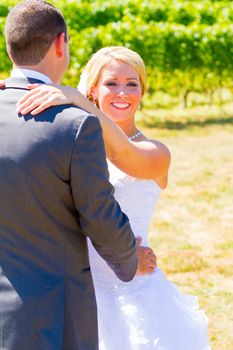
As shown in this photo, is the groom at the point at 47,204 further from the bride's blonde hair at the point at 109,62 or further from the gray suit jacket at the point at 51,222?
the bride's blonde hair at the point at 109,62

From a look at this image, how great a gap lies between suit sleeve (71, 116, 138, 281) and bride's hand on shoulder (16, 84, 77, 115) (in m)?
0.13

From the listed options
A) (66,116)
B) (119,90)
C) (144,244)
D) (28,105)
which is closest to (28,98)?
(28,105)

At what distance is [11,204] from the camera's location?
7.85 ft

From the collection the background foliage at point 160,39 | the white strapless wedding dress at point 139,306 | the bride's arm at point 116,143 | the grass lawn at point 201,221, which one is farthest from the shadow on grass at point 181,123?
the bride's arm at point 116,143

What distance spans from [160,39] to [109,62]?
1153 cm

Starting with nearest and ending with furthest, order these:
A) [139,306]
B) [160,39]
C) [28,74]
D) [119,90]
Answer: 1. [28,74]
2. [139,306]
3. [119,90]
4. [160,39]

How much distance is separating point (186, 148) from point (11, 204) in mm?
9812

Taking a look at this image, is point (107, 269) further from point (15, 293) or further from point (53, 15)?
point (53, 15)

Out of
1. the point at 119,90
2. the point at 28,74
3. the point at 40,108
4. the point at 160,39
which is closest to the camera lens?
the point at 40,108

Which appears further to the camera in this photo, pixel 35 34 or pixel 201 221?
pixel 201 221

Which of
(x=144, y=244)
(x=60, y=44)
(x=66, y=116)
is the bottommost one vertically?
(x=144, y=244)

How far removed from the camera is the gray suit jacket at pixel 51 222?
7.55 feet

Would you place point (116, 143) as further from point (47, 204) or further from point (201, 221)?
point (201, 221)

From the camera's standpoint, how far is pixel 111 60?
3289 mm
